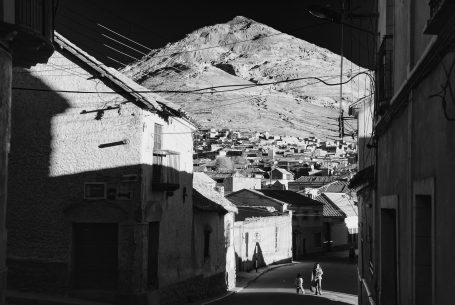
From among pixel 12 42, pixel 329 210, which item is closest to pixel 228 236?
pixel 12 42

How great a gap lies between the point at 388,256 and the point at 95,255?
32.5ft

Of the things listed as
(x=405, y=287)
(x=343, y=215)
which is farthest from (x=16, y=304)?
(x=343, y=215)

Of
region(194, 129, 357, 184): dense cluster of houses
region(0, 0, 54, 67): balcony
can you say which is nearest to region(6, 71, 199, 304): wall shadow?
region(0, 0, 54, 67): balcony

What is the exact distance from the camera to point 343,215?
62906 millimetres

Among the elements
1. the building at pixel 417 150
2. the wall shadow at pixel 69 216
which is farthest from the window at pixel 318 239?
the building at pixel 417 150

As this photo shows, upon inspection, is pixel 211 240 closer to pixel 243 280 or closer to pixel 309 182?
pixel 243 280

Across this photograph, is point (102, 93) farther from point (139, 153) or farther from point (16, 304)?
point (16, 304)

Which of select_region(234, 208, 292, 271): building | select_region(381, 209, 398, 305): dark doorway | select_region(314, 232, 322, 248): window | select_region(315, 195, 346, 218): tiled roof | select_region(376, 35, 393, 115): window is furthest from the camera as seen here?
select_region(315, 195, 346, 218): tiled roof

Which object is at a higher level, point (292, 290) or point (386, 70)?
point (386, 70)

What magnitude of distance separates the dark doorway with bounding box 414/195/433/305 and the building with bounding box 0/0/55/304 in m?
7.11

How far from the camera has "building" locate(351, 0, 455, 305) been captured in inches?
236

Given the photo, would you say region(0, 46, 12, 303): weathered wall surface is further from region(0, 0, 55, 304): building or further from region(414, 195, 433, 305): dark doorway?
region(414, 195, 433, 305): dark doorway

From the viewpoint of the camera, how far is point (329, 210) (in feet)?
205

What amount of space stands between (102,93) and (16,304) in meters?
6.34
